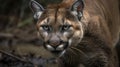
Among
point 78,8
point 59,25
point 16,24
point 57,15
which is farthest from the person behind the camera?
point 16,24

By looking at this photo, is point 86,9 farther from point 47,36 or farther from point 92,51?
point 47,36

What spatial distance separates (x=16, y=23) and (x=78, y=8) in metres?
7.29

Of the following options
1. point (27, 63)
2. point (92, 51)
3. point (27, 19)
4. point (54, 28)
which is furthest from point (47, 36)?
point (27, 19)

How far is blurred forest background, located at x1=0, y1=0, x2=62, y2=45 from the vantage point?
13570 mm

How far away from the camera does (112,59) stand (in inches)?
333

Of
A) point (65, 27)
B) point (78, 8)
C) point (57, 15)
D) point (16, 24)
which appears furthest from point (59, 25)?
point (16, 24)

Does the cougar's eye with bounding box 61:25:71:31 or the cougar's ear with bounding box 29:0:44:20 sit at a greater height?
the cougar's ear with bounding box 29:0:44:20

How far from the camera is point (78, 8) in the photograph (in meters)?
7.66

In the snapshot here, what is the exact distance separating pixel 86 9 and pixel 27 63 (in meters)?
2.36

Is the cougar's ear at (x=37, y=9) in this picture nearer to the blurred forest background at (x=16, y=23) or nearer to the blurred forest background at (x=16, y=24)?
the blurred forest background at (x=16, y=24)

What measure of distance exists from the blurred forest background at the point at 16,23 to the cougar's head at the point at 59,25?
5552 millimetres

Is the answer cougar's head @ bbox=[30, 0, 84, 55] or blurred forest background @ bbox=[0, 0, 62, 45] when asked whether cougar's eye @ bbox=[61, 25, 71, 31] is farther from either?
blurred forest background @ bbox=[0, 0, 62, 45]

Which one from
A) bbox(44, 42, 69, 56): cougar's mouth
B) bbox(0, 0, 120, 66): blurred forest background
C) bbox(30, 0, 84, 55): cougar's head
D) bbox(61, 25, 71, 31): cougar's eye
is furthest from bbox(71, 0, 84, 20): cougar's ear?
bbox(0, 0, 120, 66): blurred forest background

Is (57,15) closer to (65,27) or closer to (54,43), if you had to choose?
(65,27)
